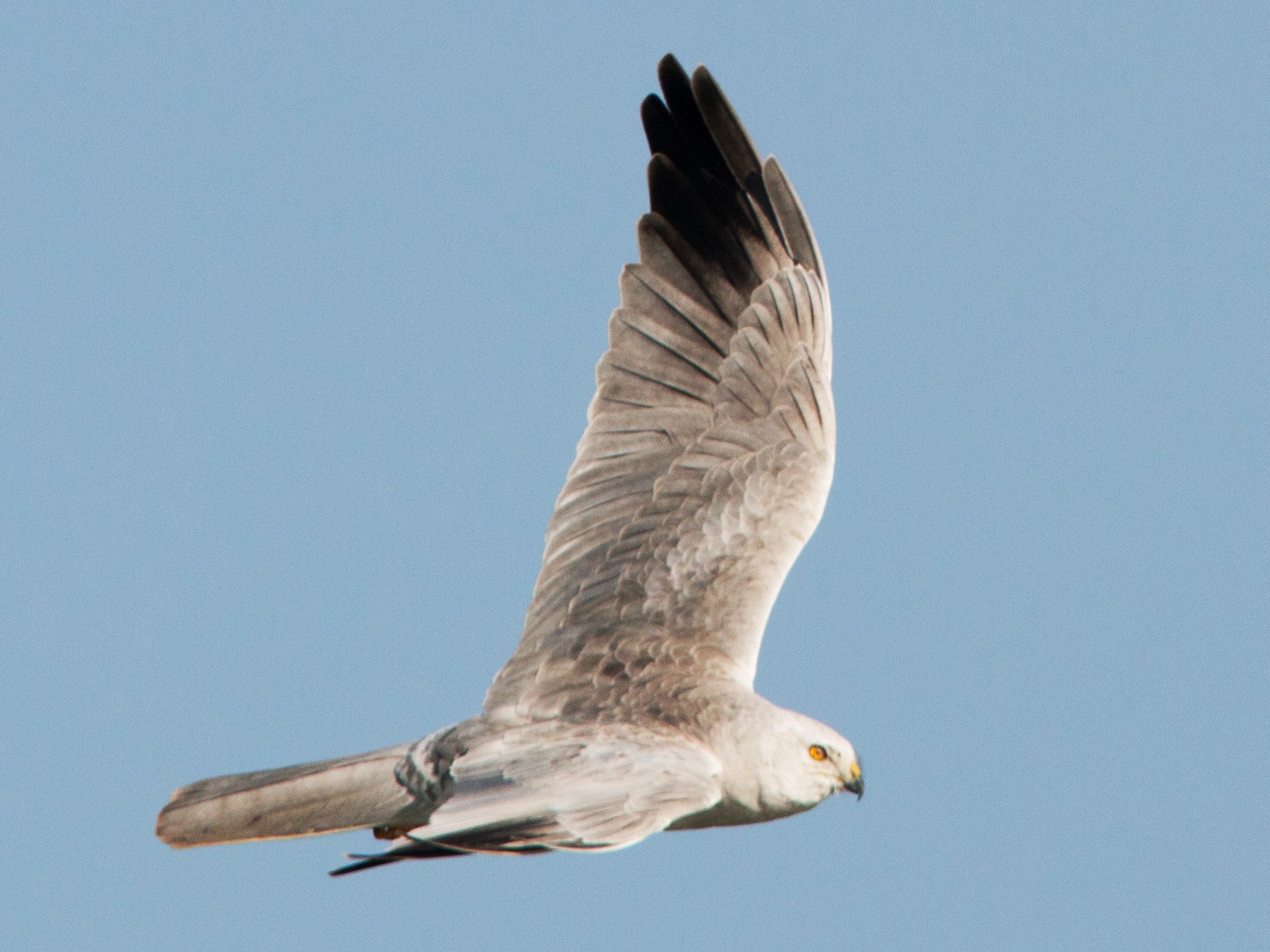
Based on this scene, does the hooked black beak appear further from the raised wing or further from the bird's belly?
the raised wing

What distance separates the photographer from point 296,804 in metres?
9.21

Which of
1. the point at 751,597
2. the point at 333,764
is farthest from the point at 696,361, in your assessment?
the point at 333,764

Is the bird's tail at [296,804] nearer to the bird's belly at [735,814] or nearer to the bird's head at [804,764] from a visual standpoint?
the bird's belly at [735,814]

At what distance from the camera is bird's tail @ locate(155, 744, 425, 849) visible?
9148 millimetres

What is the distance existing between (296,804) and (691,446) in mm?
2823

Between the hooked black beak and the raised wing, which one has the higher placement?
the raised wing

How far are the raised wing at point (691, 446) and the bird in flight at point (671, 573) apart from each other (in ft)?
0.04

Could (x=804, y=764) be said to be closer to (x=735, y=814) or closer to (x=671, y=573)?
(x=735, y=814)

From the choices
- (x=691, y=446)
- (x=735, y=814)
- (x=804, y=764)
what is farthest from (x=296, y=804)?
(x=691, y=446)

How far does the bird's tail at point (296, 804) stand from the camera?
9148mm

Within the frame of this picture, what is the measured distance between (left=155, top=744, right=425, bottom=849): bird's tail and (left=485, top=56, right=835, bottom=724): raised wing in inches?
26.3

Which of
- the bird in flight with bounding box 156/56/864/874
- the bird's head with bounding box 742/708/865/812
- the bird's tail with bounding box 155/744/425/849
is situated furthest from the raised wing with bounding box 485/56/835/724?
the bird's tail with bounding box 155/744/425/849

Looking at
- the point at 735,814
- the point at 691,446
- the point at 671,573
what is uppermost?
the point at 691,446

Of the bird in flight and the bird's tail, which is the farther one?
the bird's tail
